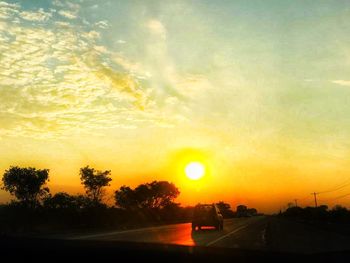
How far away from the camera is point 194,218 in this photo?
40.4 metres

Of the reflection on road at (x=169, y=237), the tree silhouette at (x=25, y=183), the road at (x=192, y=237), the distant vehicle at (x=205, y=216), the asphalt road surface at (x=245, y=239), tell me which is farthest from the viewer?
the tree silhouette at (x=25, y=183)

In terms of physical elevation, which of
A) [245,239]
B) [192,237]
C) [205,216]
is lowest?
[245,239]

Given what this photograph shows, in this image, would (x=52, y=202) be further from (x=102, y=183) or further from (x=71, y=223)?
(x=71, y=223)

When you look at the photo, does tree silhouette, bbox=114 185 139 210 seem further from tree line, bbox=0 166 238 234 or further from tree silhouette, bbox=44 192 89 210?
tree silhouette, bbox=44 192 89 210

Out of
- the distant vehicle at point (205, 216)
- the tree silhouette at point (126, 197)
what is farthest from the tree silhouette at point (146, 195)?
the distant vehicle at point (205, 216)

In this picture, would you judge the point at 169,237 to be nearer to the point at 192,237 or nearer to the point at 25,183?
the point at 192,237

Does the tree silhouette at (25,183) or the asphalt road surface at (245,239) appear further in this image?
the tree silhouette at (25,183)

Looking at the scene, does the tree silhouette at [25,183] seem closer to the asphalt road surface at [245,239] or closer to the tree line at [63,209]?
the tree line at [63,209]

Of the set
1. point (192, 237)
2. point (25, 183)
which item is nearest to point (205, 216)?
point (192, 237)

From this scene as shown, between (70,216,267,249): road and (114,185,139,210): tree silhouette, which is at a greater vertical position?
(114,185,139,210): tree silhouette

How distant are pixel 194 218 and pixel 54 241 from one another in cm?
3645

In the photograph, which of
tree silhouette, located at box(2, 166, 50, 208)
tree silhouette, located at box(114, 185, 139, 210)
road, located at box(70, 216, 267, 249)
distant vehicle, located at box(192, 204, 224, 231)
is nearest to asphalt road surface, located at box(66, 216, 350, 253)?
road, located at box(70, 216, 267, 249)

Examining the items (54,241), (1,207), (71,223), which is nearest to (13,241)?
(54,241)

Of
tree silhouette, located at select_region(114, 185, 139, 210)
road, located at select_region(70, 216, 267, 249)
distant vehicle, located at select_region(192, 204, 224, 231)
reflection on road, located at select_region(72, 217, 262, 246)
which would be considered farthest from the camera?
tree silhouette, located at select_region(114, 185, 139, 210)
